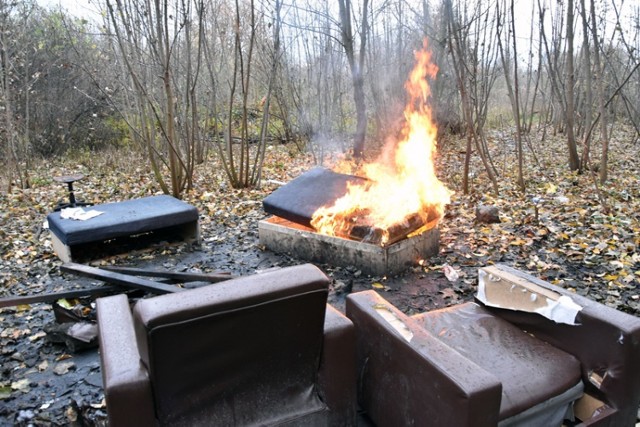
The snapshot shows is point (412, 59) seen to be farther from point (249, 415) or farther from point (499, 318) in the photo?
point (249, 415)

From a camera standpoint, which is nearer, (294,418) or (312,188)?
(294,418)

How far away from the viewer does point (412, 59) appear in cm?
1223

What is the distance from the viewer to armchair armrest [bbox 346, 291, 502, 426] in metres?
1.72

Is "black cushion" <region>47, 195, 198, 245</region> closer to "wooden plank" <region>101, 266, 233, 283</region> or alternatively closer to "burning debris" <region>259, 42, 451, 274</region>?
"wooden plank" <region>101, 266, 233, 283</region>

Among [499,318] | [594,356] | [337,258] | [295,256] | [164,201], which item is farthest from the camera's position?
[164,201]

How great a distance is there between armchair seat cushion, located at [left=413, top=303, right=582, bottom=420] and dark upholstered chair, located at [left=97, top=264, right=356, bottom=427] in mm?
673

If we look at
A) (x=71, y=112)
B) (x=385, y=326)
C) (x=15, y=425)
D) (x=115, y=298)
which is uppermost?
(x=71, y=112)

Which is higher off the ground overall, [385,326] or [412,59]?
[412,59]

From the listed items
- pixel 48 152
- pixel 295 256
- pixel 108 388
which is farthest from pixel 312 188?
pixel 48 152

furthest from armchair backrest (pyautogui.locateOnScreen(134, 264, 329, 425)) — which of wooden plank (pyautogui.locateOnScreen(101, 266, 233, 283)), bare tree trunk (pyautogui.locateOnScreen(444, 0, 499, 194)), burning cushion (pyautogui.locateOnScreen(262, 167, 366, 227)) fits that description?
bare tree trunk (pyautogui.locateOnScreen(444, 0, 499, 194))

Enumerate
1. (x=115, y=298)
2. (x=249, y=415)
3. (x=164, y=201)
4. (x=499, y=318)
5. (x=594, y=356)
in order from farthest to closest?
(x=164, y=201)
(x=499, y=318)
(x=115, y=298)
(x=594, y=356)
(x=249, y=415)

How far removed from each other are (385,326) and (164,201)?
4.15 metres

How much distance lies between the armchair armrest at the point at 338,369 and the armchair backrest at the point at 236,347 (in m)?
0.07

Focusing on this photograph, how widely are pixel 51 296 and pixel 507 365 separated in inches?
131
